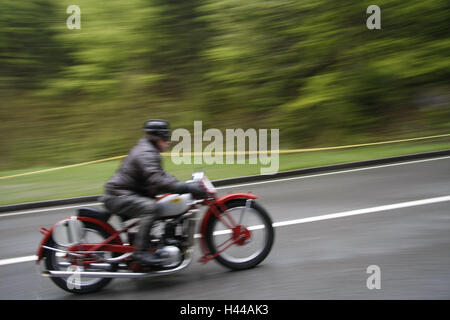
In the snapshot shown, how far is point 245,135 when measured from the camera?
17562mm

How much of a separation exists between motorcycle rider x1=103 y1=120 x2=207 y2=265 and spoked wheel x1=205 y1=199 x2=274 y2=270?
0.47 m

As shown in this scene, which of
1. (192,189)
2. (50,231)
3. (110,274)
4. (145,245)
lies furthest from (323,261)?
(50,231)

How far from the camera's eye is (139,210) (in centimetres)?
504

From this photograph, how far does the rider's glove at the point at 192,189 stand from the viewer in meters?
5.11

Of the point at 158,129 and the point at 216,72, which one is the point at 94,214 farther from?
the point at 216,72

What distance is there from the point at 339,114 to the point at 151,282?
41.2 feet

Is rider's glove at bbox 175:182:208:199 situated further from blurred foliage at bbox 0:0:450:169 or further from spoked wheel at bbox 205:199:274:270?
blurred foliage at bbox 0:0:450:169

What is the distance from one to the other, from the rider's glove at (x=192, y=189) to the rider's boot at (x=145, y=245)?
386 mm

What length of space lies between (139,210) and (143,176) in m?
0.36

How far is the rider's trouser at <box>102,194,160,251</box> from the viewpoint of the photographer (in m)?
5.03

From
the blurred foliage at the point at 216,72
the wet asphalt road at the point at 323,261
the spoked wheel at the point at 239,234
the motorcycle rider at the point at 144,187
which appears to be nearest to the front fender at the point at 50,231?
the motorcycle rider at the point at 144,187

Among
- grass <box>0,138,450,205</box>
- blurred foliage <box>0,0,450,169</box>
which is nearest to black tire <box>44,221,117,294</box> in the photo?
grass <box>0,138,450,205</box>
